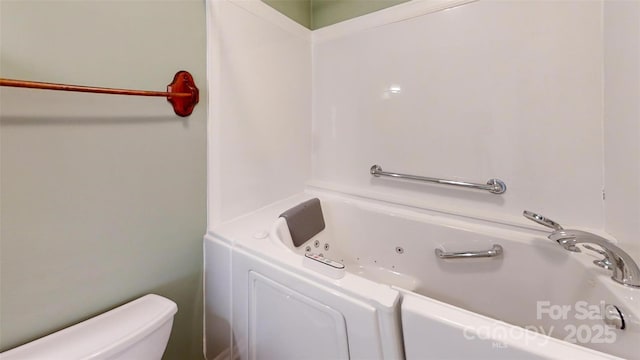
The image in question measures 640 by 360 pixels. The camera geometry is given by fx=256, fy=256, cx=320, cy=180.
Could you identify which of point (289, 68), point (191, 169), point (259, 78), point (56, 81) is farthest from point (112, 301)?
point (289, 68)

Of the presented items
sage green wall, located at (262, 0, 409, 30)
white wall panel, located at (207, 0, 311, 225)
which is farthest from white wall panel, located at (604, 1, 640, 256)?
white wall panel, located at (207, 0, 311, 225)

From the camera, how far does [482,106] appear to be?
129 centimetres

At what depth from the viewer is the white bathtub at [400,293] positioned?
2.25 feet

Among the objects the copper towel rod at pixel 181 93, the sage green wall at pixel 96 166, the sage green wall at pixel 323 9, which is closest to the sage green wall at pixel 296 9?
the sage green wall at pixel 323 9

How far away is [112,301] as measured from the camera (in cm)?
91

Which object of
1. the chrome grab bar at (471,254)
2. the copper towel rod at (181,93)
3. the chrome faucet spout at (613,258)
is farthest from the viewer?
the chrome grab bar at (471,254)

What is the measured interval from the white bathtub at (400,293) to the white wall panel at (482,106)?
0.19 metres

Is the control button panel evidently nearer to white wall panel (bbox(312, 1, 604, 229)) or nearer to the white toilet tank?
the white toilet tank

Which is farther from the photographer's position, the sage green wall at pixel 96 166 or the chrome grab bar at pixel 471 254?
the chrome grab bar at pixel 471 254

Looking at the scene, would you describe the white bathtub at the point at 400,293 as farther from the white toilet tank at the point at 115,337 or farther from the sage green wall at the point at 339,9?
the sage green wall at the point at 339,9

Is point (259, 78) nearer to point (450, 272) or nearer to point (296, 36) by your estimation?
point (296, 36)

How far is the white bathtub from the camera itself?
69cm

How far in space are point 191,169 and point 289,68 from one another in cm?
94

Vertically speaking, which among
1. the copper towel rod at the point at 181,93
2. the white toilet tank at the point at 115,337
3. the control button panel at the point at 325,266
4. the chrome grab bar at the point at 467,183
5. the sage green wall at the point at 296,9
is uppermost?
the sage green wall at the point at 296,9
